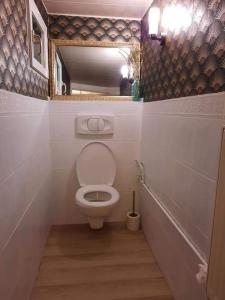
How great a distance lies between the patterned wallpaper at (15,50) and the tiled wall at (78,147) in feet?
2.09

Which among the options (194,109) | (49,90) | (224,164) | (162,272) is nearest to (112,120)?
(49,90)

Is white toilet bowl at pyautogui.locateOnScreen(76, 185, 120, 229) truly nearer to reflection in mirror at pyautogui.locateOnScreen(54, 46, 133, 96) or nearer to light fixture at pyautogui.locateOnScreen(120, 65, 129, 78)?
reflection in mirror at pyautogui.locateOnScreen(54, 46, 133, 96)

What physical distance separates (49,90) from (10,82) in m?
1.07

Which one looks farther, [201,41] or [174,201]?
[174,201]

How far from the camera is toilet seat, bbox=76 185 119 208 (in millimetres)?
1801

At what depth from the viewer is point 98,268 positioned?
1.72 m

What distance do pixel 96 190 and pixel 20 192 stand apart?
0.96 m

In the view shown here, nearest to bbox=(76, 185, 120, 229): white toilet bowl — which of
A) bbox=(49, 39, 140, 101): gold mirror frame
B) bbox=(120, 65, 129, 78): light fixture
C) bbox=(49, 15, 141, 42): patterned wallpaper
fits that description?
bbox=(49, 39, 140, 101): gold mirror frame

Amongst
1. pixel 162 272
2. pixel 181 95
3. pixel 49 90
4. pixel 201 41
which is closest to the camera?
pixel 201 41

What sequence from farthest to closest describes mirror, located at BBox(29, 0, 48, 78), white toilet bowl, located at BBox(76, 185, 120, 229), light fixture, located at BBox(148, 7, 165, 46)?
white toilet bowl, located at BBox(76, 185, 120, 229), light fixture, located at BBox(148, 7, 165, 46), mirror, located at BBox(29, 0, 48, 78)

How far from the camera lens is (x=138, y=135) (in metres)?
2.27

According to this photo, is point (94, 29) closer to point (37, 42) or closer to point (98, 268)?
point (37, 42)

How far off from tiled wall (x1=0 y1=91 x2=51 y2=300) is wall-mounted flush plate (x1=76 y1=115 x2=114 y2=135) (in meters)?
0.41

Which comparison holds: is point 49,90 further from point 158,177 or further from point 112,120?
point 158,177
